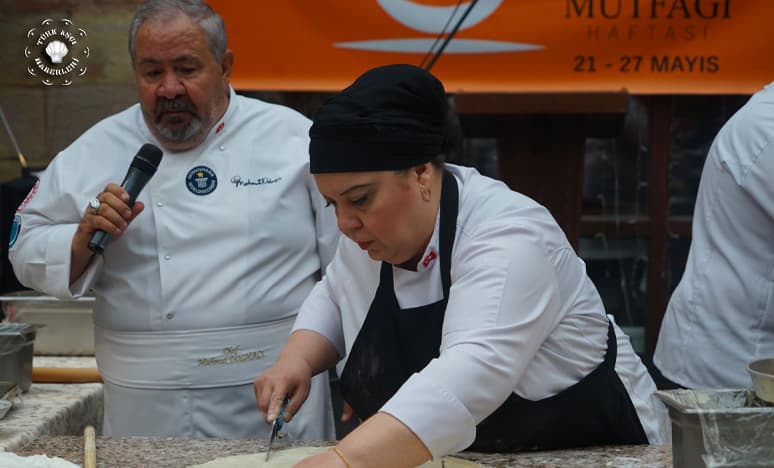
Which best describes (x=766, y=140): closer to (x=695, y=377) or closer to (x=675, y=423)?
(x=695, y=377)

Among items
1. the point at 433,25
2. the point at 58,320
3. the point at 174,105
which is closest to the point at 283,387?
the point at 174,105

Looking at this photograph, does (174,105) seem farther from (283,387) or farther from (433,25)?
(433,25)

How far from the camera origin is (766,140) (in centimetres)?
227

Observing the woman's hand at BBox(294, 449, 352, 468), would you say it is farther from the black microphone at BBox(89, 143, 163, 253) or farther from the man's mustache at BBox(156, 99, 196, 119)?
the man's mustache at BBox(156, 99, 196, 119)

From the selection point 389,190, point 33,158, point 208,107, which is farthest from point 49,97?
point 389,190

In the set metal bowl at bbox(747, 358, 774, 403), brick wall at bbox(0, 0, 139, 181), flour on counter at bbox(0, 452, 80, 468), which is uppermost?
brick wall at bbox(0, 0, 139, 181)

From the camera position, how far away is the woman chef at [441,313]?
1.53 meters

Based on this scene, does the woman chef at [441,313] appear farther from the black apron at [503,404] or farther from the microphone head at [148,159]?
the microphone head at [148,159]

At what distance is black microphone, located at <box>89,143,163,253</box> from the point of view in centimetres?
229

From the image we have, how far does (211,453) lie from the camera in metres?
1.85

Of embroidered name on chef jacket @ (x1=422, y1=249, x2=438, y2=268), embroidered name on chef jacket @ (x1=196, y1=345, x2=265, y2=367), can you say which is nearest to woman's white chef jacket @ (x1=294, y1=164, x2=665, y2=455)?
embroidered name on chef jacket @ (x1=422, y1=249, x2=438, y2=268)

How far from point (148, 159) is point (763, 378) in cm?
149

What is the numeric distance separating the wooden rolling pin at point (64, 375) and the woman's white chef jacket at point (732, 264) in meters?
1.56

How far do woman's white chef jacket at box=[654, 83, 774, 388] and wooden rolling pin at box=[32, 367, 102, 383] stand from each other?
1563 mm
